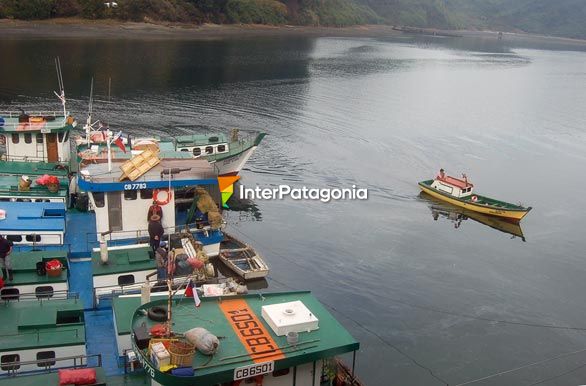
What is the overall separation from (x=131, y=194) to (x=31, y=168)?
45.2ft

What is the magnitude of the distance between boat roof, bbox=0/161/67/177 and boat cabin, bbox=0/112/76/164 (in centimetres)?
129

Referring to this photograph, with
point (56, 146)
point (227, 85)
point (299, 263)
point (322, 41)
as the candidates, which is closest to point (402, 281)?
point (299, 263)

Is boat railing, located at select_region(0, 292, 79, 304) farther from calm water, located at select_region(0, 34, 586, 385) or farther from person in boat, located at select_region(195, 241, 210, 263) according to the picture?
calm water, located at select_region(0, 34, 586, 385)

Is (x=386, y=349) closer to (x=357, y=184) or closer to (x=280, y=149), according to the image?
(x=357, y=184)

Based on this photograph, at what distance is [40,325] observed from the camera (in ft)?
65.5

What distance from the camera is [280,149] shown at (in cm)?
6681

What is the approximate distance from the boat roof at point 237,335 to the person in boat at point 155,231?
6931 mm

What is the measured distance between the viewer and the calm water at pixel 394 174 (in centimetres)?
3228

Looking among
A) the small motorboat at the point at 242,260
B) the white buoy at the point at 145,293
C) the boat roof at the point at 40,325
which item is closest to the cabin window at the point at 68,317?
the boat roof at the point at 40,325

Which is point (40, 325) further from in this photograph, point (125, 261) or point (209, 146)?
point (209, 146)

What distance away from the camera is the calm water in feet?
106

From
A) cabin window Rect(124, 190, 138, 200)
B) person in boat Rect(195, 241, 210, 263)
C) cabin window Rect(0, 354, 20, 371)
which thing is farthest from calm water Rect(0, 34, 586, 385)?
cabin window Rect(0, 354, 20, 371)

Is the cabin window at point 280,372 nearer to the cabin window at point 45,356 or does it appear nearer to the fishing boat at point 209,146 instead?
the cabin window at point 45,356

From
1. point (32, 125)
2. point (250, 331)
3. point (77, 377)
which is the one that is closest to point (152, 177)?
point (250, 331)
